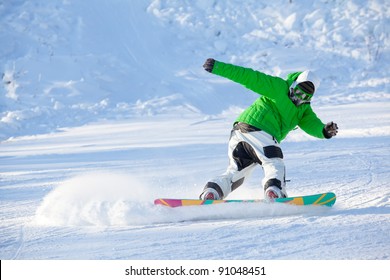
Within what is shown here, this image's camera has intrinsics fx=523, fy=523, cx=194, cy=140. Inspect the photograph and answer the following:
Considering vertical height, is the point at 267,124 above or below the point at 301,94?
Result: below

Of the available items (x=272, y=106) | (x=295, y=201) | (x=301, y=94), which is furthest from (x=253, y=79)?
(x=295, y=201)

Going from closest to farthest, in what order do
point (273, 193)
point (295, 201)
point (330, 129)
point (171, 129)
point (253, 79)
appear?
point (295, 201) → point (273, 193) → point (253, 79) → point (330, 129) → point (171, 129)

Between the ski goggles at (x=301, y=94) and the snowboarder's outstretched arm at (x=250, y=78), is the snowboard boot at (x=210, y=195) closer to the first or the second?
the snowboarder's outstretched arm at (x=250, y=78)

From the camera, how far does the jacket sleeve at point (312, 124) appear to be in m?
4.97

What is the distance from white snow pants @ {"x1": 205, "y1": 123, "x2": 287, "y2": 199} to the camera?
4.65 m

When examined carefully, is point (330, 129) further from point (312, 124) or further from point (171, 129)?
point (171, 129)

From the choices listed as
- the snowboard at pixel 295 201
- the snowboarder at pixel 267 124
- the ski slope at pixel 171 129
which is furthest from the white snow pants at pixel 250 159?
the ski slope at pixel 171 129

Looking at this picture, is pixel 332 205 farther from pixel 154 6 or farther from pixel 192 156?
pixel 154 6

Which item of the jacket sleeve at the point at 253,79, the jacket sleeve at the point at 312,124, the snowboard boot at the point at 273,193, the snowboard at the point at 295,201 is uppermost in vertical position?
the jacket sleeve at the point at 253,79

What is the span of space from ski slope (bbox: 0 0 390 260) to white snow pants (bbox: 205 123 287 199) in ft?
1.28

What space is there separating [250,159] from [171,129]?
6.55 meters

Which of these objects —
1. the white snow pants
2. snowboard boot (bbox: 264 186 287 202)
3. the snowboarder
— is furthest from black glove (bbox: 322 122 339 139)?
snowboard boot (bbox: 264 186 287 202)

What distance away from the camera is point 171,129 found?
37.9 feet

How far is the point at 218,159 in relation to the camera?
812 cm
